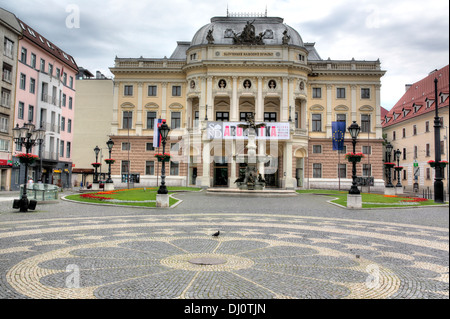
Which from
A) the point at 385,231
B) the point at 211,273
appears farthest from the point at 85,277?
the point at 385,231

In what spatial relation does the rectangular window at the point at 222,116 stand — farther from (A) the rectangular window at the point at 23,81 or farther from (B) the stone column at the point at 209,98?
(A) the rectangular window at the point at 23,81

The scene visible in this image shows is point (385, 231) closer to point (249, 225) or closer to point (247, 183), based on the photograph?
point (249, 225)

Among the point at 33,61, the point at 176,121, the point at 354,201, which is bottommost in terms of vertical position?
the point at 354,201

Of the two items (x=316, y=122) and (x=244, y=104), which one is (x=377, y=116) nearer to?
(x=316, y=122)

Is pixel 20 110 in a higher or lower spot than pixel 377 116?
lower

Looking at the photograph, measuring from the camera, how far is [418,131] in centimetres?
5781

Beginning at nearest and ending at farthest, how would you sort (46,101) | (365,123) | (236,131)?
(236,131), (46,101), (365,123)

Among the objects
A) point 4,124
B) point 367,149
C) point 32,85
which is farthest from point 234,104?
point 4,124

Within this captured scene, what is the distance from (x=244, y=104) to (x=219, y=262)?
156ft

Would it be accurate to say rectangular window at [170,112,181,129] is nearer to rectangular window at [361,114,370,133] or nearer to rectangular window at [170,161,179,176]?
rectangular window at [170,161,179,176]

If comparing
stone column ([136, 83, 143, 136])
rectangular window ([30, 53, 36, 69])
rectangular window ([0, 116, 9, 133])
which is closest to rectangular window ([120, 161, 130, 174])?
stone column ([136, 83, 143, 136])

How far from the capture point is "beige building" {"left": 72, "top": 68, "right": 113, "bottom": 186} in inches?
2876

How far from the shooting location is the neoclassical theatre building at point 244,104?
166ft

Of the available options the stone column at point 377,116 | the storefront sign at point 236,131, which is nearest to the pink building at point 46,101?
the storefront sign at point 236,131
